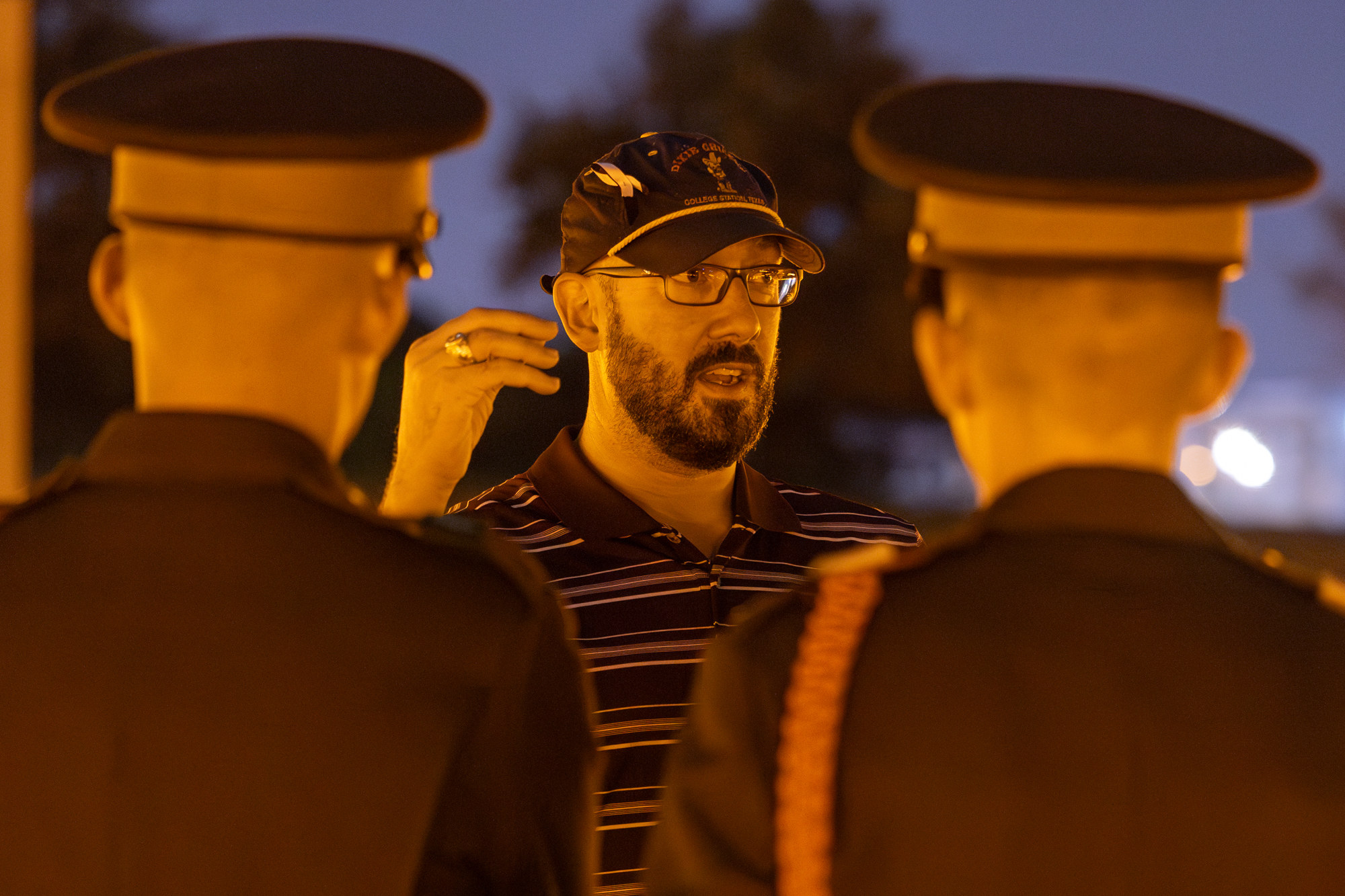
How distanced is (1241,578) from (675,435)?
1.28 metres

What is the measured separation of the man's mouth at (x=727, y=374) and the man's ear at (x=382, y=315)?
3.37 ft

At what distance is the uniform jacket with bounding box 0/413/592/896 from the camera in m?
1.33

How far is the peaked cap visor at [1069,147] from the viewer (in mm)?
1301

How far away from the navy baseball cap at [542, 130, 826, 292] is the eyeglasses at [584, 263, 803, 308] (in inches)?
1.3

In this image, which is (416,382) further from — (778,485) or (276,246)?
(276,246)

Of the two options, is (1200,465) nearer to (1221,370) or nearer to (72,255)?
(72,255)

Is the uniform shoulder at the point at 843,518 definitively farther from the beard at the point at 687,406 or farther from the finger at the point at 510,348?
the finger at the point at 510,348

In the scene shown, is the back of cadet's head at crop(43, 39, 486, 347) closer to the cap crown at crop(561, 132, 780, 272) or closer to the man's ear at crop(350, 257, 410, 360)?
the man's ear at crop(350, 257, 410, 360)

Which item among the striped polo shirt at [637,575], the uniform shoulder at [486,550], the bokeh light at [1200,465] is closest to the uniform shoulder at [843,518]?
the striped polo shirt at [637,575]

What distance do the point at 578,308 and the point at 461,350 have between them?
0.98ft

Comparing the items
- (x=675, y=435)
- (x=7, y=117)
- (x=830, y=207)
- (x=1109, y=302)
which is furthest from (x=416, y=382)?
(x=830, y=207)

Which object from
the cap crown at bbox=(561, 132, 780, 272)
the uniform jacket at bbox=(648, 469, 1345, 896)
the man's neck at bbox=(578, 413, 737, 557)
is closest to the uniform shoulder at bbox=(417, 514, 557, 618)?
the uniform jacket at bbox=(648, 469, 1345, 896)

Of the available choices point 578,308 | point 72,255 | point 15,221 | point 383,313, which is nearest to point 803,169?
point 72,255

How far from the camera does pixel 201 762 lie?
4.37 ft
